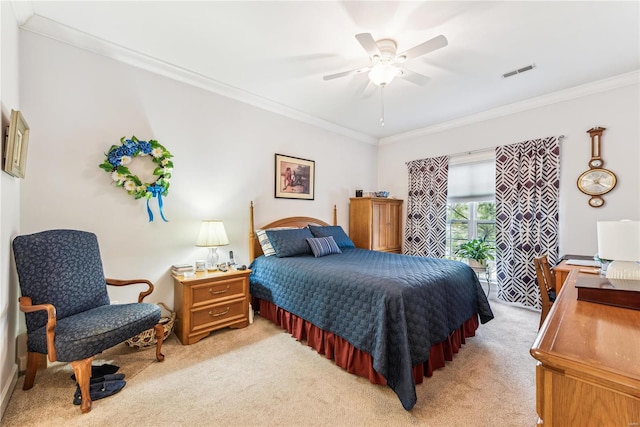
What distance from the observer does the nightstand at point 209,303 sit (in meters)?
A: 2.49

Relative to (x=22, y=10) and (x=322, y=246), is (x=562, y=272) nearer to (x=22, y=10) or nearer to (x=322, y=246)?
(x=322, y=246)

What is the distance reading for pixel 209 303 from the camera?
8.57 ft

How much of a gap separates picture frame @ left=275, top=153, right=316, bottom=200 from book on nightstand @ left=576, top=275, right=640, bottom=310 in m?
3.16

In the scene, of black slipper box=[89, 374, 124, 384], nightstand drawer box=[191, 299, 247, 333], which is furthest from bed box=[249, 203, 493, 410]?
black slipper box=[89, 374, 124, 384]

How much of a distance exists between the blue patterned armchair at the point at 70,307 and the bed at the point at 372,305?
3.85 feet

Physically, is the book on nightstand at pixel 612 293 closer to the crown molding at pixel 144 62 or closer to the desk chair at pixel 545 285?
the desk chair at pixel 545 285

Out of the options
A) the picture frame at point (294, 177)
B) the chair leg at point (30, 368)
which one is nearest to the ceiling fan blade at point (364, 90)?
the picture frame at point (294, 177)

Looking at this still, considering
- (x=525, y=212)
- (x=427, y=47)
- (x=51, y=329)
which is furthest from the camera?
(x=525, y=212)

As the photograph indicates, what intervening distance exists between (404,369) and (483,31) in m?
2.66

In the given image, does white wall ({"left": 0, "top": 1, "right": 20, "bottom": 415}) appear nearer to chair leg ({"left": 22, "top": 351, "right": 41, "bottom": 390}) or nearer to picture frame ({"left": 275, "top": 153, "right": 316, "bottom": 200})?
chair leg ({"left": 22, "top": 351, "right": 41, "bottom": 390})

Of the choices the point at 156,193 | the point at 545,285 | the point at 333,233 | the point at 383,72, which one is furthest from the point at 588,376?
the point at 333,233

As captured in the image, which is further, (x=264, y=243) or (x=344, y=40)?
(x=264, y=243)

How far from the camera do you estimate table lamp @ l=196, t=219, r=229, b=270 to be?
276cm

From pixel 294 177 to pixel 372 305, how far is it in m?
2.43
